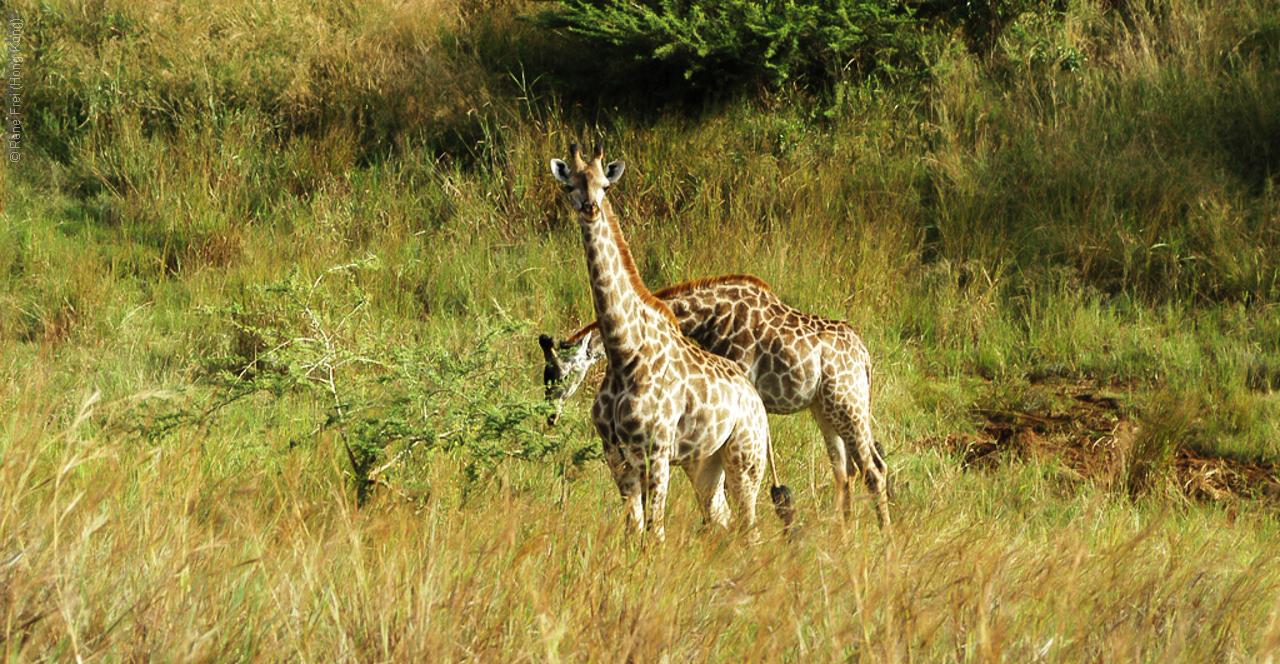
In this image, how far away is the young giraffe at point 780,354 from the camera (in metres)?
5.47

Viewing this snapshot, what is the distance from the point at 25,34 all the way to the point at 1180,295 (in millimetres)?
11261

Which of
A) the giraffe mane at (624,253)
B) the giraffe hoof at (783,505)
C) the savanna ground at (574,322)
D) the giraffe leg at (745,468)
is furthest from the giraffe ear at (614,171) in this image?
the giraffe hoof at (783,505)

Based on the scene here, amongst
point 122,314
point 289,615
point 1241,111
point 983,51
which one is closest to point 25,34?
point 122,314

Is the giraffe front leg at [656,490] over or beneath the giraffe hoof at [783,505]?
over

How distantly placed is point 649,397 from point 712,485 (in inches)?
29.9

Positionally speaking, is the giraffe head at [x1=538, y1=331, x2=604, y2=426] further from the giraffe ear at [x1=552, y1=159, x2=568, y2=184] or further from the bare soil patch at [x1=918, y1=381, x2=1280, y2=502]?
the bare soil patch at [x1=918, y1=381, x2=1280, y2=502]

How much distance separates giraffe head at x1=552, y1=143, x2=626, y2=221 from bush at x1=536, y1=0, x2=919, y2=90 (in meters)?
5.54

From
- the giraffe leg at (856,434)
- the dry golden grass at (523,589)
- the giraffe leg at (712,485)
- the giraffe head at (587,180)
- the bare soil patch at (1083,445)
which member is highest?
the giraffe head at (587,180)

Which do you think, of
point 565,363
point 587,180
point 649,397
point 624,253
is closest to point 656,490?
point 649,397

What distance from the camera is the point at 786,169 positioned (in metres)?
9.51

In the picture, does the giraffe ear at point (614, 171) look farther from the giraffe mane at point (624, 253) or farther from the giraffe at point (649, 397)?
the giraffe mane at point (624, 253)

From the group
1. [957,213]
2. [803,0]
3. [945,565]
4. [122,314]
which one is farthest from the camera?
[803,0]

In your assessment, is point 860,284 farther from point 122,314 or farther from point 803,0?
point 122,314

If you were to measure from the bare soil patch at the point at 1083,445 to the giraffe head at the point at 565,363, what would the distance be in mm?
2596
